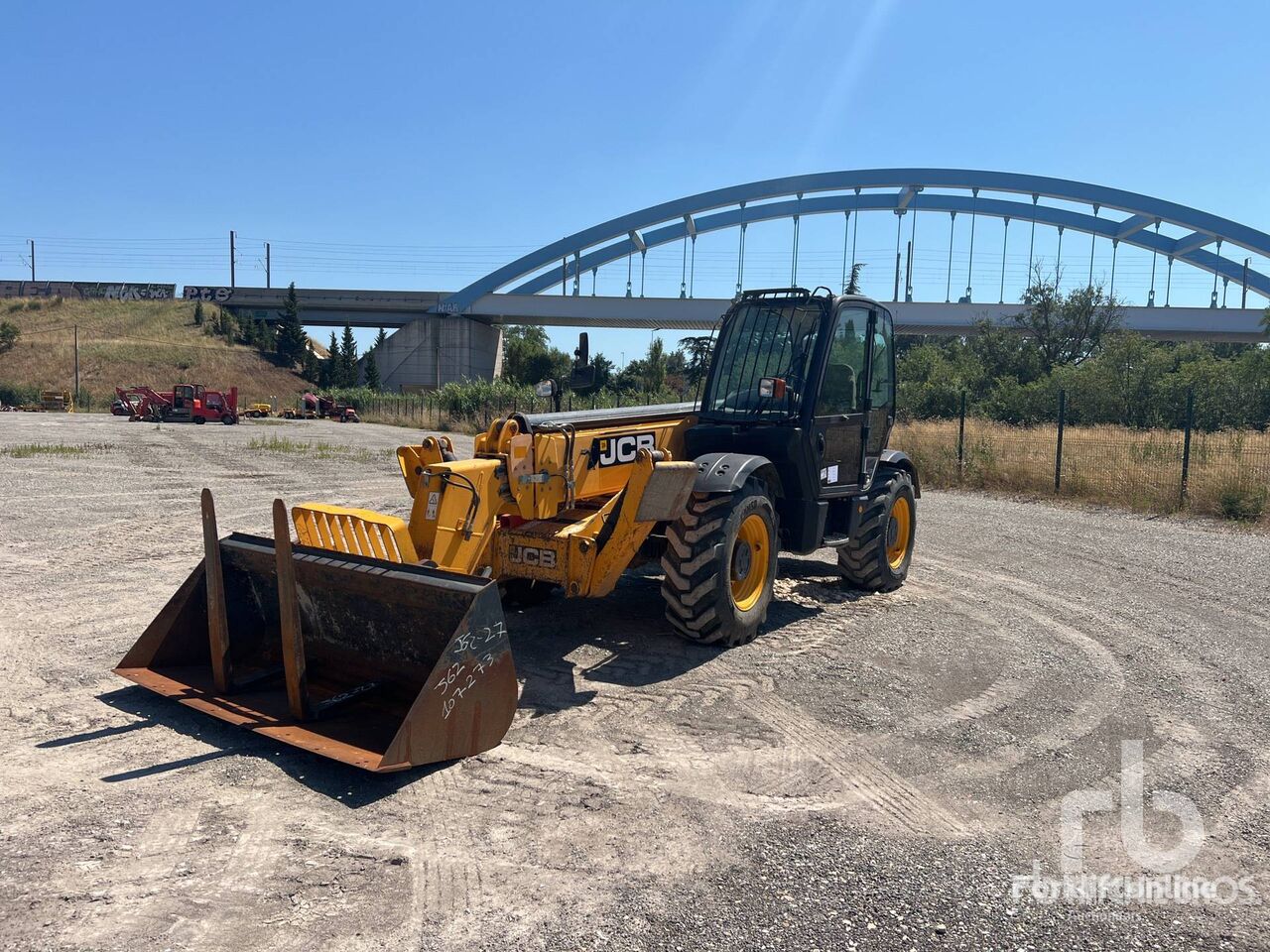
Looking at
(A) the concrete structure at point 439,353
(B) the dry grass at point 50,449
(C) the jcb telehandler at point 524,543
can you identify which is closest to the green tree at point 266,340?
(A) the concrete structure at point 439,353

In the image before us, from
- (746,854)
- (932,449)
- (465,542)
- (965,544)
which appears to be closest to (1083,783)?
(746,854)

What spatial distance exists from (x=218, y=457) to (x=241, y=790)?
1976 centimetres

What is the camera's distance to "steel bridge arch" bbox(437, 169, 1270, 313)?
221 feet

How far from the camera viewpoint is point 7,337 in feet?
230

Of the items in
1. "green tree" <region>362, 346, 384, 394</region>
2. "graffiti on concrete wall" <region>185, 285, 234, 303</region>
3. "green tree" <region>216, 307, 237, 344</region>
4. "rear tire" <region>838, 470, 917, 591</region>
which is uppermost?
"graffiti on concrete wall" <region>185, 285, 234, 303</region>

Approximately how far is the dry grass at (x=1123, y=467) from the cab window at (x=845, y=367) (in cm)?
911

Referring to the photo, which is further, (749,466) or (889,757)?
(749,466)

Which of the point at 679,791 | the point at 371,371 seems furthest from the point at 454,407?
the point at 679,791

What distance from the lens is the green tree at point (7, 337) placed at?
69562 mm

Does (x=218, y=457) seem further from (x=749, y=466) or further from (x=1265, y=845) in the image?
(x=1265, y=845)

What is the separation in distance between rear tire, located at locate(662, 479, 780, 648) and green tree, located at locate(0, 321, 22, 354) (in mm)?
79539

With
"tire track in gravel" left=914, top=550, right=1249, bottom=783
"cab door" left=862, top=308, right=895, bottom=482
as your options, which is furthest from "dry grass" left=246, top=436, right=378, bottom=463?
"tire track in gravel" left=914, top=550, right=1249, bottom=783

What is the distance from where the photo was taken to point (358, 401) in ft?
184

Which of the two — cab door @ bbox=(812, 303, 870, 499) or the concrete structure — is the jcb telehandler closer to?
cab door @ bbox=(812, 303, 870, 499)
